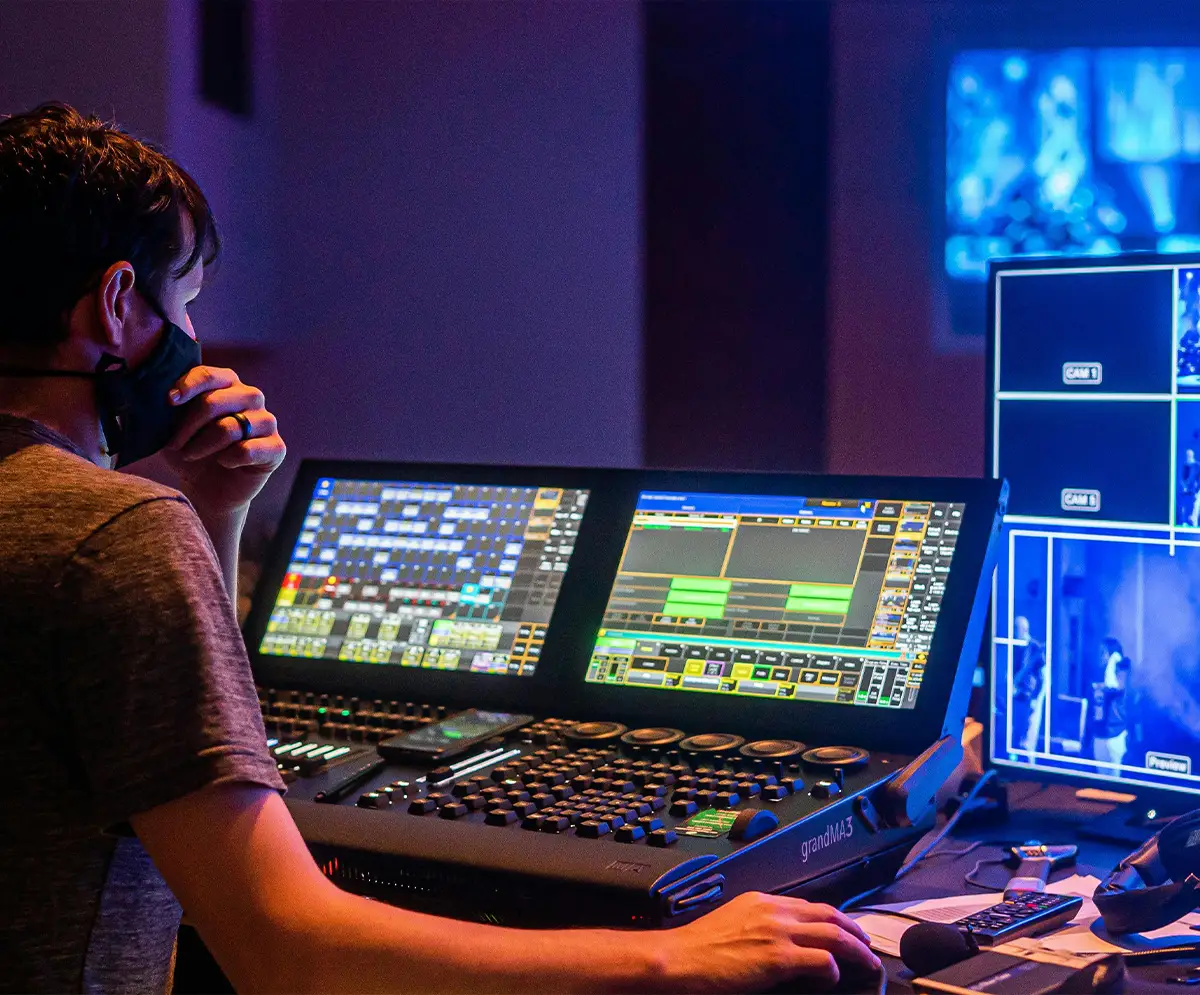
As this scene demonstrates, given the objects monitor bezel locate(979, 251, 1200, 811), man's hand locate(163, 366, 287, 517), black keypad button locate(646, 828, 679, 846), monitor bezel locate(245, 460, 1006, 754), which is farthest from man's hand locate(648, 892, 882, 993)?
man's hand locate(163, 366, 287, 517)

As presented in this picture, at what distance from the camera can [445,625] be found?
1.50 meters

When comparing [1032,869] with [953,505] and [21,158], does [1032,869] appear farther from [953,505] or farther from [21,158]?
[21,158]

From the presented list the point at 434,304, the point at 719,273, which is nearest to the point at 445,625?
the point at 434,304

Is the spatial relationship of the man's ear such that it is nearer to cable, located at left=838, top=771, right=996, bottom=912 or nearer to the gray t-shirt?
the gray t-shirt

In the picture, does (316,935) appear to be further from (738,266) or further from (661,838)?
(738,266)

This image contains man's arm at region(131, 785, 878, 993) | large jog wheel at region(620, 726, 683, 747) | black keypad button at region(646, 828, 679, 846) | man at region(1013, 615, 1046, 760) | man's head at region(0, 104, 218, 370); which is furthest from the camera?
man at region(1013, 615, 1046, 760)

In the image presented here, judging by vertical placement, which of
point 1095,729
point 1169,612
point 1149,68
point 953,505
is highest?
point 1149,68

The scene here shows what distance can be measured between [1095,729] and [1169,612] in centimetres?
14

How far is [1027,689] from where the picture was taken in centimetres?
137

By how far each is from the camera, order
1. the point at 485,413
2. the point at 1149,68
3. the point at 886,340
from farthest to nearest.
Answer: the point at 886,340
the point at 1149,68
the point at 485,413

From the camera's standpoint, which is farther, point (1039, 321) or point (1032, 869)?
point (1039, 321)

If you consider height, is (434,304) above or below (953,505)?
above

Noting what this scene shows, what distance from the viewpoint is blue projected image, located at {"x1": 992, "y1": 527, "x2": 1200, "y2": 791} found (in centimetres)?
127

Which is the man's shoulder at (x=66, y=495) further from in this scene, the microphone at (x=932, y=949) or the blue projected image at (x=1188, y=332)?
the blue projected image at (x=1188, y=332)
